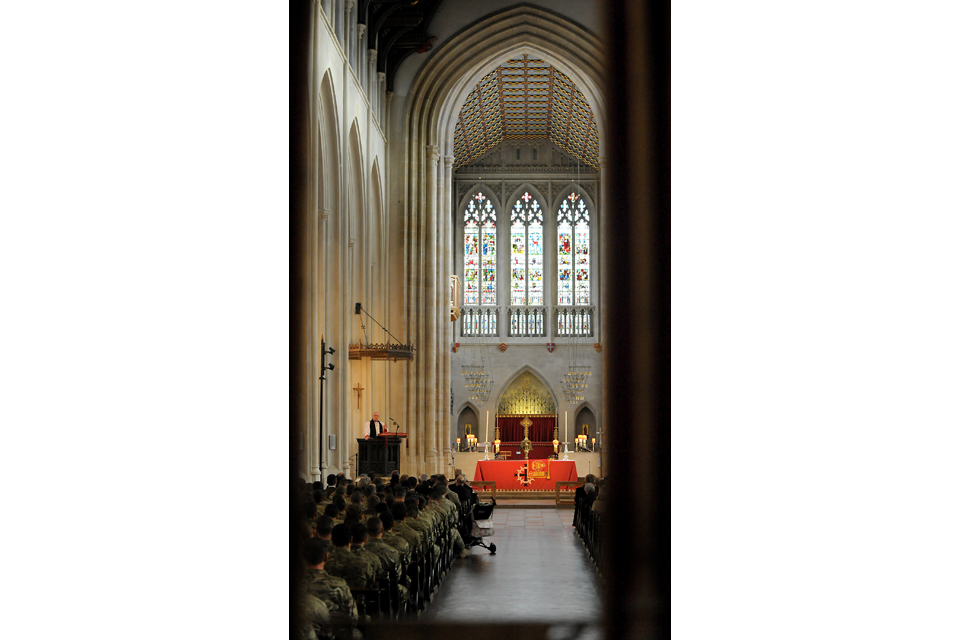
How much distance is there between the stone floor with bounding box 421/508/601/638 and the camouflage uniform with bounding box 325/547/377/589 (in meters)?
0.42

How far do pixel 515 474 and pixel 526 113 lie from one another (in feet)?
36.0

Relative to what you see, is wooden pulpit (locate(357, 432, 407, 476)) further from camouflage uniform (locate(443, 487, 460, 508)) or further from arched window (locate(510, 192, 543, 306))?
arched window (locate(510, 192, 543, 306))

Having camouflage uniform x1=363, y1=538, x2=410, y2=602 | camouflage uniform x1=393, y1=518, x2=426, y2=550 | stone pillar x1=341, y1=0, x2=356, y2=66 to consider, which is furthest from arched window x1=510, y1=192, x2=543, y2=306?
camouflage uniform x1=363, y1=538, x2=410, y2=602

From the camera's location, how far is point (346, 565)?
15.5 ft

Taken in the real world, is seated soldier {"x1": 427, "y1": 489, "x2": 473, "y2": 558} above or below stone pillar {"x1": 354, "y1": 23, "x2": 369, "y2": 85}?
below

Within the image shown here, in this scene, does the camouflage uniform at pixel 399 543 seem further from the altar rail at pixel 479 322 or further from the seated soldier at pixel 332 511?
the altar rail at pixel 479 322

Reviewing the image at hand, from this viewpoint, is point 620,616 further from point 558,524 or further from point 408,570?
point 558,524

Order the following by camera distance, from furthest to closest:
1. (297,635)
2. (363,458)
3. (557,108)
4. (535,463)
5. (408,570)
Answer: (557,108)
(535,463)
(363,458)
(408,570)
(297,635)

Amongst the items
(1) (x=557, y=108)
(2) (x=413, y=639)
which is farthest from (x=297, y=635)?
(1) (x=557, y=108)

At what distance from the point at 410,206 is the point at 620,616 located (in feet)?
47.0

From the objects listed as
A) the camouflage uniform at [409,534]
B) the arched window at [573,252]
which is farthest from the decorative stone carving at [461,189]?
the camouflage uniform at [409,534]

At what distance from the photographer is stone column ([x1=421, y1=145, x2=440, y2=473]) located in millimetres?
17141

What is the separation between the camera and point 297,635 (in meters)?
3.54

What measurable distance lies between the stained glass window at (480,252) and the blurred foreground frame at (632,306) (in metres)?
21.5
